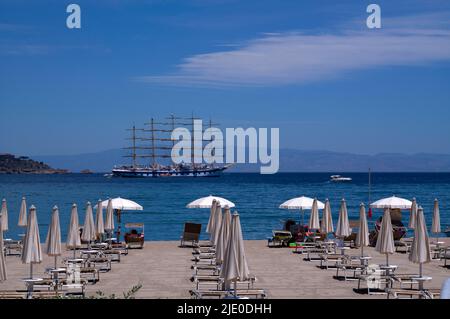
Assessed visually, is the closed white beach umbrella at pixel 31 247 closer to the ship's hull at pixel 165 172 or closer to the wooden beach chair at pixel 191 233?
the wooden beach chair at pixel 191 233

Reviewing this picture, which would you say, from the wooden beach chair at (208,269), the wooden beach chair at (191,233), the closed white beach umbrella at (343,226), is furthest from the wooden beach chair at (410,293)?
the wooden beach chair at (191,233)

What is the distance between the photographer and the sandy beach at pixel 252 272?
13539 millimetres

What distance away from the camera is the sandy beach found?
1354cm

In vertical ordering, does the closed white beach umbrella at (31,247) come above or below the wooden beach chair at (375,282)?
above

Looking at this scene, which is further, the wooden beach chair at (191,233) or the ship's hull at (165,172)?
the ship's hull at (165,172)

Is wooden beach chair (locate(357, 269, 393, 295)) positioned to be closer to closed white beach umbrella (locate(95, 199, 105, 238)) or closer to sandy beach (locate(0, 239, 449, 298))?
sandy beach (locate(0, 239, 449, 298))

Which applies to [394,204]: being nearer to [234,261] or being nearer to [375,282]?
[375,282]

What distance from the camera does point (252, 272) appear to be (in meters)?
16.3

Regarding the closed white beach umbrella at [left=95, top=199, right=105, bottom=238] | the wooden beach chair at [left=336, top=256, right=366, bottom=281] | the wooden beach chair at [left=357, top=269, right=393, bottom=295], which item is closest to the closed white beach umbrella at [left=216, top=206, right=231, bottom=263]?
the wooden beach chair at [left=357, top=269, right=393, bottom=295]

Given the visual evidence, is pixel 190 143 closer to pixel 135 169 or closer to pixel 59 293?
pixel 135 169

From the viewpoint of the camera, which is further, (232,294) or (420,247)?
(420,247)

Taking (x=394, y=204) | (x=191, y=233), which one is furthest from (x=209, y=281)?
(x=394, y=204)
